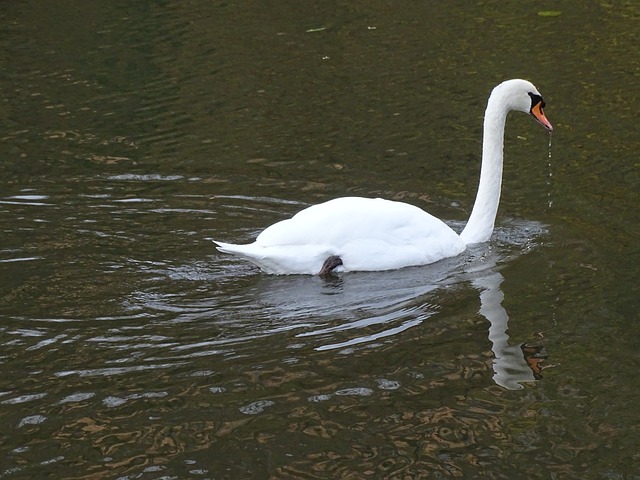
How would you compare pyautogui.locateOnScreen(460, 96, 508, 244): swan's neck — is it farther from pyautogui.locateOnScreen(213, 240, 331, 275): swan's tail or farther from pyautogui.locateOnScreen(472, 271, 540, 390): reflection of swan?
pyautogui.locateOnScreen(213, 240, 331, 275): swan's tail

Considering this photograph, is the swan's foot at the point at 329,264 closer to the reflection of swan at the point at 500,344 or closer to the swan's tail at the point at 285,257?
the swan's tail at the point at 285,257

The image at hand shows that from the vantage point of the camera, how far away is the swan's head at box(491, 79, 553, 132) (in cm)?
866

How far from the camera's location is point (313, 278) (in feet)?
26.1

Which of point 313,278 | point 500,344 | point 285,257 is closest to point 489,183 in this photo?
point 313,278

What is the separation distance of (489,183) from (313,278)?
1.65m

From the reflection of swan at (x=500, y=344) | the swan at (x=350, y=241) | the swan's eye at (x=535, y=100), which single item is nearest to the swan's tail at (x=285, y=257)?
the swan at (x=350, y=241)

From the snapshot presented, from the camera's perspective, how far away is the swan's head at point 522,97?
8.66m

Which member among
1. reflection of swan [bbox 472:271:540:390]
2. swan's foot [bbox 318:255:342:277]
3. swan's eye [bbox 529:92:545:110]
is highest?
swan's eye [bbox 529:92:545:110]

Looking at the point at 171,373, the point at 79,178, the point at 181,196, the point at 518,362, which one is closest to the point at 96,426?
the point at 171,373

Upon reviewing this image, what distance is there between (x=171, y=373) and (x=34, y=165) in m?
4.97

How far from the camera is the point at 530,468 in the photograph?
5.32 meters

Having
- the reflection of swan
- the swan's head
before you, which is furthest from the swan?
the swan's head

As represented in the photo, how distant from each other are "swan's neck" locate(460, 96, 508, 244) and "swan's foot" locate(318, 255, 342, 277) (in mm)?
1165

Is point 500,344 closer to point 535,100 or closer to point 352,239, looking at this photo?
point 352,239
